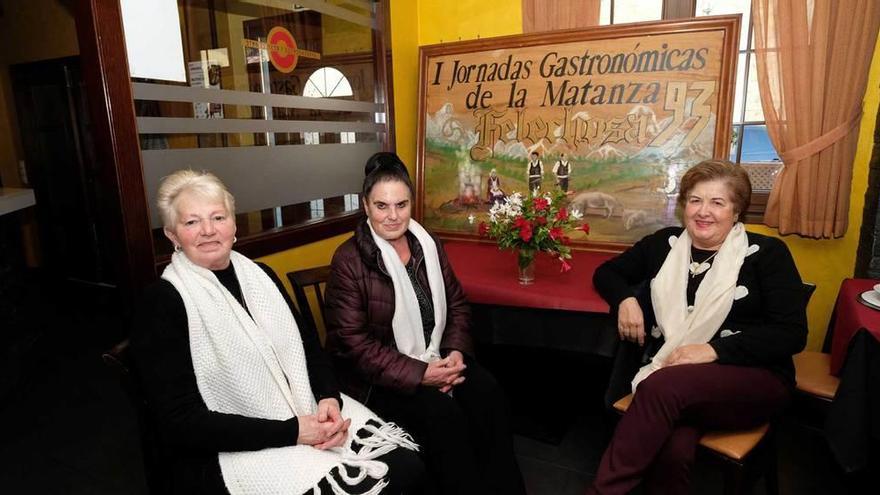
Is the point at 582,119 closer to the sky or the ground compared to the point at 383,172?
closer to the sky

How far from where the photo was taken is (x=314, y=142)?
2.62 meters

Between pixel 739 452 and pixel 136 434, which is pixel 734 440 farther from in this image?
pixel 136 434

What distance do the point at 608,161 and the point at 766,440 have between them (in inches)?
56.3

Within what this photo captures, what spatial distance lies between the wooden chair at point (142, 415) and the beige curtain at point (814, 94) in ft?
8.70

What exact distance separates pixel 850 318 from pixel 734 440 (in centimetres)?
67

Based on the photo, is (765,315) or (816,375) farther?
(816,375)

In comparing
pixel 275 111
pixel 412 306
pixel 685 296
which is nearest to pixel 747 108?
pixel 685 296

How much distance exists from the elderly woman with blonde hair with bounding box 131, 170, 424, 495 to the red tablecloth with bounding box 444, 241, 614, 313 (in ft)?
2.60

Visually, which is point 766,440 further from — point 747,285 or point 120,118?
point 120,118

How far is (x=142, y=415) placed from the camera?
55.9 inches

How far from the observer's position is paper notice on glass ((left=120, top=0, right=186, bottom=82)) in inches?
69.3

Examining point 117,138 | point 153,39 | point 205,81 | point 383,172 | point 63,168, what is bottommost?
point 63,168

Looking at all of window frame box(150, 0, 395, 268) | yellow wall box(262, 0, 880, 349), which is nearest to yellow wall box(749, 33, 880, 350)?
yellow wall box(262, 0, 880, 349)

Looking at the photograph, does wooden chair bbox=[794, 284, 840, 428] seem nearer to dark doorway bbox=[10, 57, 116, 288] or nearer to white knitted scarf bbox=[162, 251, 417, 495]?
white knitted scarf bbox=[162, 251, 417, 495]
